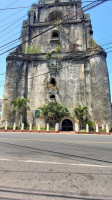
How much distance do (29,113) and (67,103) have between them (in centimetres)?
649

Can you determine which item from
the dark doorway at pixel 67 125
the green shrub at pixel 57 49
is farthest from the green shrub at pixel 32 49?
the dark doorway at pixel 67 125

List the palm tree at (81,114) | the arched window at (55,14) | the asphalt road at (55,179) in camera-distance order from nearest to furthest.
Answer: the asphalt road at (55,179)
the palm tree at (81,114)
the arched window at (55,14)

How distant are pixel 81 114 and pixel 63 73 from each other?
7.95 m

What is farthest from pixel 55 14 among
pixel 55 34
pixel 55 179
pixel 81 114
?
pixel 55 179

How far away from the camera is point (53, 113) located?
62.8 ft

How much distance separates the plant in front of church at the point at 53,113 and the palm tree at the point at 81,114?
1523mm

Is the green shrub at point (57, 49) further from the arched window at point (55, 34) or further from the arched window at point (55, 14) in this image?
the arched window at point (55, 14)

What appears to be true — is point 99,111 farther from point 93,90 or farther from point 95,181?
point 95,181

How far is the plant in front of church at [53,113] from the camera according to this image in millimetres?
19328

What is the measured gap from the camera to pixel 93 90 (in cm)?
2012

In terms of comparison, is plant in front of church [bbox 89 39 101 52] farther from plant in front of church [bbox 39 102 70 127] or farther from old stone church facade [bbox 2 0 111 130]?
plant in front of church [bbox 39 102 70 127]

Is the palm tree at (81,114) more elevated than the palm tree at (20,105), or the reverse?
the palm tree at (20,105)

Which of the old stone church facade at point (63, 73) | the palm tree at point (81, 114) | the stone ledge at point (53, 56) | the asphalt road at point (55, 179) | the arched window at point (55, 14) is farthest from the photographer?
the arched window at point (55, 14)

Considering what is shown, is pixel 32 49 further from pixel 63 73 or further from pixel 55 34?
pixel 63 73
